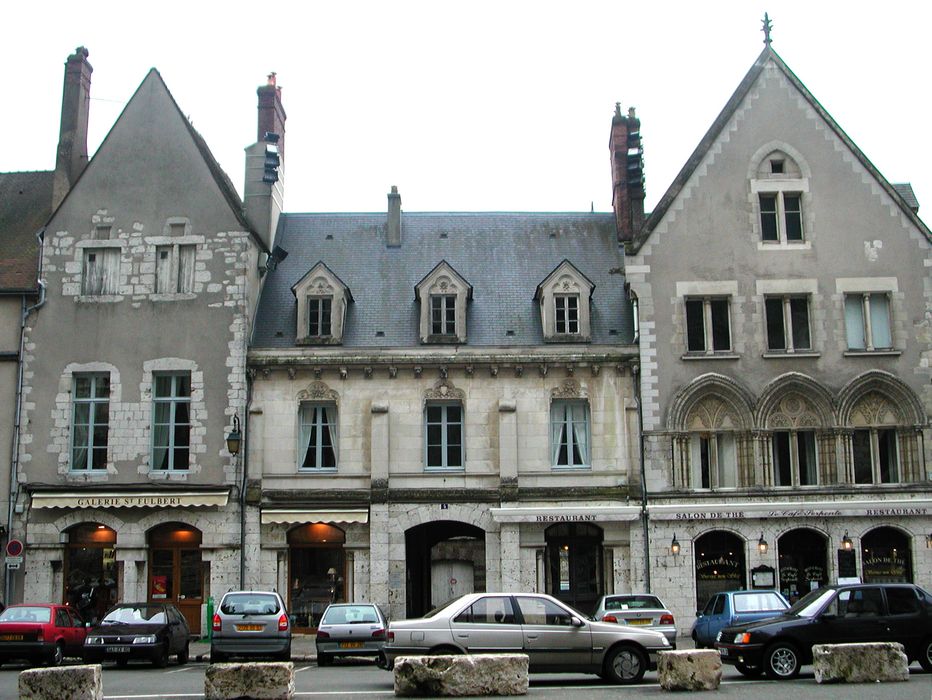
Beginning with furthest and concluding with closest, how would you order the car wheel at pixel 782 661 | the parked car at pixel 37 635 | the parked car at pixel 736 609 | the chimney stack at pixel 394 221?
the chimney stack at pixel 394 221 → the parked car at pixel 736 609 → the parked car at pixel 37 635 → the car wheel at pixel 782 661

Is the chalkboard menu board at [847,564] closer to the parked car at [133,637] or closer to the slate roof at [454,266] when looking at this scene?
the slate roof at [454,266]

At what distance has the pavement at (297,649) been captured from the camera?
25625 millimetres

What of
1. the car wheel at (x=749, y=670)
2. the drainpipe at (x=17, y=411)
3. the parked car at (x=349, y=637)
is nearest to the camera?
the car wheel at (x=749, y=670)

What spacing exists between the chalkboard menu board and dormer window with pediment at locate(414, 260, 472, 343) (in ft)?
36.8

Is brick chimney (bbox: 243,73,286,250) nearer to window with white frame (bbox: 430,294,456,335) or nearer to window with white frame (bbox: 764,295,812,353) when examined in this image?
window with white frame (bbox: 430,294,456,335)

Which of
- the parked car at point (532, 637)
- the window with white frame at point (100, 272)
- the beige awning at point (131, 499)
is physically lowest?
the parked car at point (532, 637)

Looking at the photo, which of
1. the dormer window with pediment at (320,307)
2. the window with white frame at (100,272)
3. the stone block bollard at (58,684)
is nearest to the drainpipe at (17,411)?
the window with white frame at (100,272)

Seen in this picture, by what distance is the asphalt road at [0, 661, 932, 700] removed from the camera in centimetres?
→ 1560

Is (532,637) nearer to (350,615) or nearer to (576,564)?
(350,615)

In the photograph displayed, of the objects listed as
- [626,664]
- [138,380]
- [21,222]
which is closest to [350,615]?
[626,664]

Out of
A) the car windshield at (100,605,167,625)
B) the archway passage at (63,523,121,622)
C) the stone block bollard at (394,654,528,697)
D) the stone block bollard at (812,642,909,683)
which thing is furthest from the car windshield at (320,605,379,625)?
the stone block bollard at (812,642,909,683)

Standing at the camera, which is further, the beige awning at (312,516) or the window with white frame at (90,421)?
the window with white frame at (90,421)

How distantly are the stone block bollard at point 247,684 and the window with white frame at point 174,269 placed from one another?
17247mm

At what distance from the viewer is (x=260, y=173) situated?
110 feet
